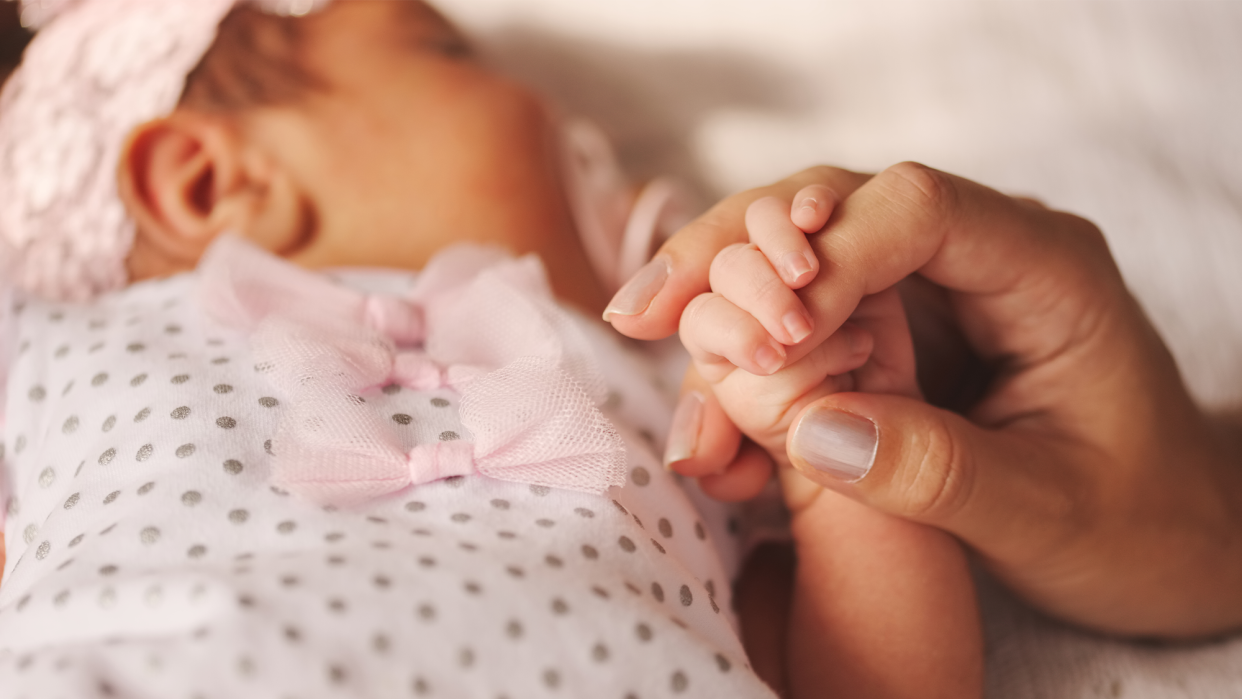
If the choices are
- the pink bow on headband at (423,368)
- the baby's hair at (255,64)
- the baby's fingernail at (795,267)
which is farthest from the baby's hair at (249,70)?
the baby's fingernail at (795,267)

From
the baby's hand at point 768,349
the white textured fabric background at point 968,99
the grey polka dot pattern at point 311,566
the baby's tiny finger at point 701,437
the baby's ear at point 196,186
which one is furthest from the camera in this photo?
the white textured fabric background at point 968,99

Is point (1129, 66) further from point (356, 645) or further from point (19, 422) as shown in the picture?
point (19, 422)

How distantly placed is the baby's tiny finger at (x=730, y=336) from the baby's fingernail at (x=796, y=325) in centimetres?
2

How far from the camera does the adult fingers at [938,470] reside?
62 cm

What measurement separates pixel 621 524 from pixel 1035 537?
1.11 feet

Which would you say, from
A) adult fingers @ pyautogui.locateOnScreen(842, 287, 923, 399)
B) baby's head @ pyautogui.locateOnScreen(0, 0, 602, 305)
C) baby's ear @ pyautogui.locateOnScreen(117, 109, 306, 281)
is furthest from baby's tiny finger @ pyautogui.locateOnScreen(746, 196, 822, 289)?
baby's ear @ pyautogui.locateOnScreen(117, 109, 306, 281)

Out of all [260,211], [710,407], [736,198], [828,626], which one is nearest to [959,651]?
[828,626]

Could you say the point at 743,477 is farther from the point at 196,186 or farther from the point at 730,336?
the point at 196,186

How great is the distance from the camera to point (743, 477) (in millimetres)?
747

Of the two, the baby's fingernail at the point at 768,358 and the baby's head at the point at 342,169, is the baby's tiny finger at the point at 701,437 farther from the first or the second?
the baby's head at the point at 342,169

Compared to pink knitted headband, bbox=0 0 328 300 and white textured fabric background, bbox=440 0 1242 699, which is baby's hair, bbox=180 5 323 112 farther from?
white textured fabric background, bbox=440 0 1242 699

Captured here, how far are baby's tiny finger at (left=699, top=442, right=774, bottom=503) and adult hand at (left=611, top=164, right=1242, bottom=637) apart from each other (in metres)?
0.03

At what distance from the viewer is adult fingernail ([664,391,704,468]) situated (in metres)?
0.71

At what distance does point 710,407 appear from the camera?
0.72 m
